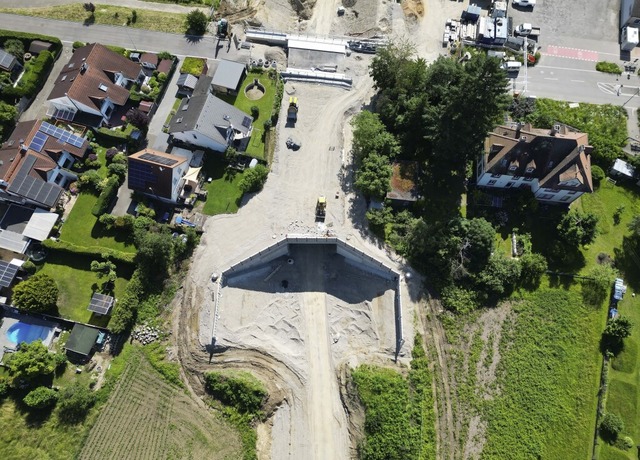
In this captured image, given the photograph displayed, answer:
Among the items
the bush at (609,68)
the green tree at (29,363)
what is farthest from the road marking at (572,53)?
the green tree at (29,363)

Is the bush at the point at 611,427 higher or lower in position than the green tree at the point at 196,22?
lower

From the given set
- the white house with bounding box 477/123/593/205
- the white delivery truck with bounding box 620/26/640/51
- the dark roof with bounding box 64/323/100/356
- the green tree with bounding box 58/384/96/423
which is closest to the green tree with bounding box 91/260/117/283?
the dark roof with bounding box 64/323/100/356

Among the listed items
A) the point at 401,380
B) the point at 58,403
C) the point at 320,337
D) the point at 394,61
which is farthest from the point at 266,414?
the point at 394,61

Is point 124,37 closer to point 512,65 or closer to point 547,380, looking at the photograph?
point 512,65

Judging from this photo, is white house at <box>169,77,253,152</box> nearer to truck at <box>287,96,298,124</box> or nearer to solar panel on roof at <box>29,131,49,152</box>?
truck at <box>287,96,298,124</box>

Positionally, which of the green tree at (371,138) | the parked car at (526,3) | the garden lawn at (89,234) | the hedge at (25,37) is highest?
the parked car at (526,3)

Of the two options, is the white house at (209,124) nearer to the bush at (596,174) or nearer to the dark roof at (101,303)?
the dark roof at (101,303)

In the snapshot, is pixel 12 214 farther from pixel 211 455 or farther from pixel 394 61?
pixel 394 61
